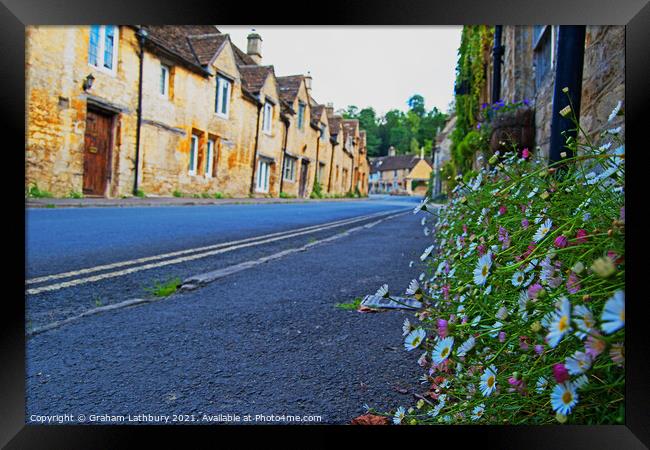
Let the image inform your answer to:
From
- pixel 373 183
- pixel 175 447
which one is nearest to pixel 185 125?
pixel 373 183

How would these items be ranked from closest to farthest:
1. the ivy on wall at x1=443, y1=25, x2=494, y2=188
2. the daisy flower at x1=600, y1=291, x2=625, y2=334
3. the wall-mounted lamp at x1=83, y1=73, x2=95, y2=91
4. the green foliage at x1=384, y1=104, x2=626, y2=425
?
the daisy flower at x1=600, y1=291, x2=625, y2=334
the green foliage at x1=384, y1=104, x2=626, y2=425
the ivy on wall at x1=443, y1=25, x2=494, y2=188
the wall-mounted lamp at x1=83, y1=73, x2=95, y2=91

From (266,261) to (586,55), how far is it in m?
2.08

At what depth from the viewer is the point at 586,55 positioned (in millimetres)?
2035

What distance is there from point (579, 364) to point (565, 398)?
7 centimetres

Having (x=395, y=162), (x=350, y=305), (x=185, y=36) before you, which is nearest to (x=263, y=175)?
(x=395, y=162)

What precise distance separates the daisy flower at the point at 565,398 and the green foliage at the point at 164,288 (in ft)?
5.53

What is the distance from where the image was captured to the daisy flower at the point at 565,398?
56 centimetres

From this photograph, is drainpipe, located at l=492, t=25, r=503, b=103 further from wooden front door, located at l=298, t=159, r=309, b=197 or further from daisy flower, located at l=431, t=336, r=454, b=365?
Result: daisy flower, located at l=431, t=336, r=454, b=365

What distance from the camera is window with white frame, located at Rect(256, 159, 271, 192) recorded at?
4186 mm

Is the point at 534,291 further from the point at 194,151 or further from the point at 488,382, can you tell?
the point at 194,151

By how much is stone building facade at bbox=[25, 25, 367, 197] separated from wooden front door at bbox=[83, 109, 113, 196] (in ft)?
0.06

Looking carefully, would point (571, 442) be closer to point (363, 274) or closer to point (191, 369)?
point (191, 369)

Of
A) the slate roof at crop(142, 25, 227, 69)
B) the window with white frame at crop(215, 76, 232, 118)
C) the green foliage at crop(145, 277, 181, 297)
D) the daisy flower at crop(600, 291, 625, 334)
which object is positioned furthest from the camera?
the window with white frame at crop(215, 76, 232, 118)

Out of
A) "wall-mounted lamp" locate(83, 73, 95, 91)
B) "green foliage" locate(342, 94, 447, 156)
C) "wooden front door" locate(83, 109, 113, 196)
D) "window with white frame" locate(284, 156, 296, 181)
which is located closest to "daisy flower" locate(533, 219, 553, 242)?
"green foliage" locate(342, 94, 447, 156)
